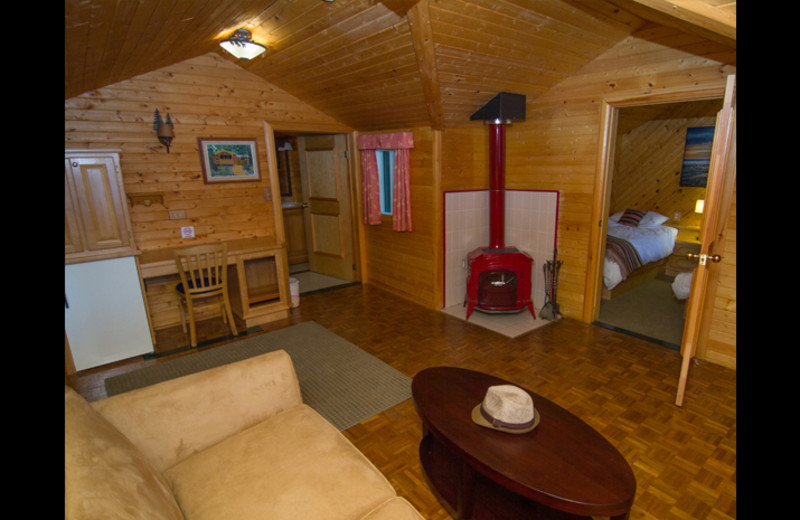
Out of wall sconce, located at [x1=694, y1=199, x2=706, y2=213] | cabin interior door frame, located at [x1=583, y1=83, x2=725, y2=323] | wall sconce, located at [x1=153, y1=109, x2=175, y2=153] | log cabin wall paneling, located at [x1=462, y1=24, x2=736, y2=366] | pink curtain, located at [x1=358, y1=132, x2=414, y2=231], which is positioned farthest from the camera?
wall sconce, located at [x1=694, y1=199, x2=706, y2=213]

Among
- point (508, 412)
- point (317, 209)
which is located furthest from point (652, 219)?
point (508, 412)

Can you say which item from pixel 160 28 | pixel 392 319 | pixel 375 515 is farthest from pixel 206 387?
pixel 392 319

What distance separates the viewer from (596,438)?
1531 mm

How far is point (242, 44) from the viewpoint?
115 inches

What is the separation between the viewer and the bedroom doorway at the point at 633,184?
2.98m

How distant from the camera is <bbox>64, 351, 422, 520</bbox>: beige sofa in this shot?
3.36ft

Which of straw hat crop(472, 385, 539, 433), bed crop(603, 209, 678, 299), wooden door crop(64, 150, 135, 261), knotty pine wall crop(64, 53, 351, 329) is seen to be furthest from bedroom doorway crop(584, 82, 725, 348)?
wooden door crop(64, 150, 135, 261)

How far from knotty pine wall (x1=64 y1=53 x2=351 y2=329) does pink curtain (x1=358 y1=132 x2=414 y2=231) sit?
2.57 ft

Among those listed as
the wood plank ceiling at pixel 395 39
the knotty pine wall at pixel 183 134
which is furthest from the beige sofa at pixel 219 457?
the knotty pine wall at pixel 183 134

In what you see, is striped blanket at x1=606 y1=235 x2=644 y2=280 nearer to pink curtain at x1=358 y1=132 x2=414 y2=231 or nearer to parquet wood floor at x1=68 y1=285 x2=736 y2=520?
parquet wood floor at x1=68 y1=285 x2=736 y2=520

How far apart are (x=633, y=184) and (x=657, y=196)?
366mm

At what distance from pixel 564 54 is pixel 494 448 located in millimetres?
2948

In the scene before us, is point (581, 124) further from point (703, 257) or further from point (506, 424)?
point (506, 424)

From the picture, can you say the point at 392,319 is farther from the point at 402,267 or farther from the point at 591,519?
the point at 591,519
